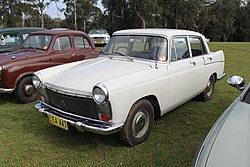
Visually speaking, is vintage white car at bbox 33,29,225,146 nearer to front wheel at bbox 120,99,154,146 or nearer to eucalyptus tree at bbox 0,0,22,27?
front wheel at bbox 120,99,154,146

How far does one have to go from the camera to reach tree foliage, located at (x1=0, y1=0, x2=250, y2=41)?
43.3 m

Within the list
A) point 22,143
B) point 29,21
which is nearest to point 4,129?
point 22,143

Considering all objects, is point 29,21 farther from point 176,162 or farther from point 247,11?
point 176,162

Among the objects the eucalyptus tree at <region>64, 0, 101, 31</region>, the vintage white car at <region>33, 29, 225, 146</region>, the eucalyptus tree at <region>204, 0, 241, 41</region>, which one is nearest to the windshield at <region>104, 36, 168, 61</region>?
the vintage white car at <region>33, 29, 225, 146</region>

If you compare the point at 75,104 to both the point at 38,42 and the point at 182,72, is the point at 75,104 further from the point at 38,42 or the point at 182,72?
the point at 38,42

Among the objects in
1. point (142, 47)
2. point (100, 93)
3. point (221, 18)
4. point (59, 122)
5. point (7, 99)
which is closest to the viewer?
point (100, 93)

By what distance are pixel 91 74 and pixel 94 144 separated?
1064mm

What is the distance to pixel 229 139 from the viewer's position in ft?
6.34

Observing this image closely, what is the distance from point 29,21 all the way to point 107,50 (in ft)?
180

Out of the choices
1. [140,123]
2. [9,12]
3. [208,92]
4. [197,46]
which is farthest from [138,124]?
[9,12]

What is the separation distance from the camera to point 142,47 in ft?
13.9

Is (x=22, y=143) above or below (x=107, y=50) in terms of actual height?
below

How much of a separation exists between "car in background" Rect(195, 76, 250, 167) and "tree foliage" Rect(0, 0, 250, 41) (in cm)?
4045

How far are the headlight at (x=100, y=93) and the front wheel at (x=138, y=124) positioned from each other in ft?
1.68
